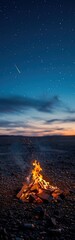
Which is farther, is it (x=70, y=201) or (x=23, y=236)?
(x=70, y=201)

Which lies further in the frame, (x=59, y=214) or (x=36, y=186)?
(x=36, y=186)

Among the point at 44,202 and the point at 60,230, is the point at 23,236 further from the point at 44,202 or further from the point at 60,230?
the point at 44,202

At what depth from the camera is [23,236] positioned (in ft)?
27.5

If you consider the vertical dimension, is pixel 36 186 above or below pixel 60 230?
above

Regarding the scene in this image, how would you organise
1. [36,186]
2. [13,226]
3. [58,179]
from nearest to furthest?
1. [13,226]
2. [36,186]
3. [58,179]

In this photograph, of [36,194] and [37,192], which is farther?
[37,192]

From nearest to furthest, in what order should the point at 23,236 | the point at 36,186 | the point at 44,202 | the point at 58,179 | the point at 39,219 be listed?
the point at 23,236 → the point at 39,219 → the point at 44,202 → the point at 36,186 → the point at 58,179

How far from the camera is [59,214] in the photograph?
10.3 meters

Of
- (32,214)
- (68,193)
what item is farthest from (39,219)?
(68,193)

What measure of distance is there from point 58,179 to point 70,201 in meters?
4.58

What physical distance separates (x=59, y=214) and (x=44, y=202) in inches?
57.4

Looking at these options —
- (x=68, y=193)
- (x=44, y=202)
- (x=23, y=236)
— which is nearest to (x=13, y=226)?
(x=23, y=236)

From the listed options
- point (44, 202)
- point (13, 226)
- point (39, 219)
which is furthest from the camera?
point (44, 202)

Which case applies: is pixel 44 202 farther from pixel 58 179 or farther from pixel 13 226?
pixel 58 179
